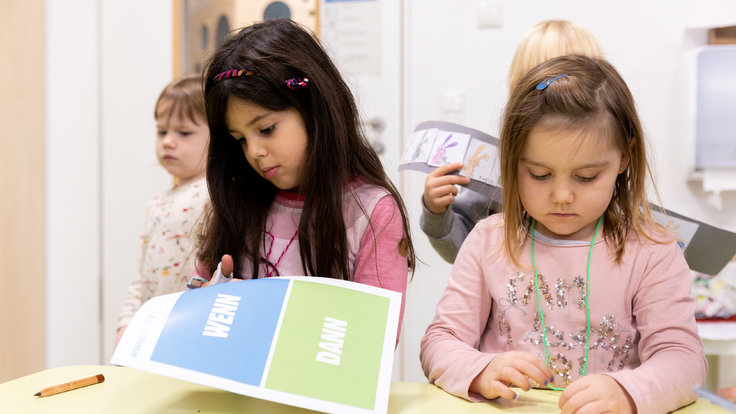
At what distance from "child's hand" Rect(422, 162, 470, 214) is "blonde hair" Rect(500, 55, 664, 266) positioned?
179mm

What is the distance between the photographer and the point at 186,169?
167cm

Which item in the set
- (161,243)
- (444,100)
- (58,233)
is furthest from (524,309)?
(58,233)

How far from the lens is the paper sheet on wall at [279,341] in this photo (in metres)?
0.64

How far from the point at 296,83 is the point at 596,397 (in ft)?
1.88

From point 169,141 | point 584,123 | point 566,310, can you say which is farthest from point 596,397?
point 169,141

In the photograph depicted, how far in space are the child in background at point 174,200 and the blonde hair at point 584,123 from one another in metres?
0.84

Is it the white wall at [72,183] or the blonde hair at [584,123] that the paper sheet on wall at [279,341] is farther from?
the white wall at [72,183]

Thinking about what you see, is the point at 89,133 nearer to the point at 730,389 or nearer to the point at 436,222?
the point at 436,222

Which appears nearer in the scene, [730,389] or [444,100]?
[730,389]

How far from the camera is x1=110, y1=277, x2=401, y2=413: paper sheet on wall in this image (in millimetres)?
638

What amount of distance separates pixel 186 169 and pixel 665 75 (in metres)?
1.48

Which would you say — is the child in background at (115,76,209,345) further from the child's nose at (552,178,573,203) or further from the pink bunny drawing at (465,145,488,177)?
the child's nose at (552,178,573,203)

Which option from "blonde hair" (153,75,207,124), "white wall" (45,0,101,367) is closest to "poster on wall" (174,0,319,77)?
"white wall" (45,0,101,367)

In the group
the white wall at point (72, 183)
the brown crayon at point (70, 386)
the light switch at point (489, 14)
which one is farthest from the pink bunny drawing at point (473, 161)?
the white wall at point (72, 183)
